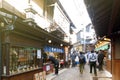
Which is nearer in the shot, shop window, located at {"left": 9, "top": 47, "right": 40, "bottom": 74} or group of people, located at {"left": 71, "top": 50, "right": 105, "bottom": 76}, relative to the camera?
shop window, located at {"left": 9, "top": 47, "right": 40, "bottom": 74}

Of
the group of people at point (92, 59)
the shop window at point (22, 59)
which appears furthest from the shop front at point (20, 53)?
the group of people at point (92, 59)

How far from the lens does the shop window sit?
12.2 m

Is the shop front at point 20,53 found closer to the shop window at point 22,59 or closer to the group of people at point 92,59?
the shop window at point 22,59

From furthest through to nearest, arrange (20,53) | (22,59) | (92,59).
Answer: (92,59) < (22,59) < (20,53)

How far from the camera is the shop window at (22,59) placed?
12214 mm

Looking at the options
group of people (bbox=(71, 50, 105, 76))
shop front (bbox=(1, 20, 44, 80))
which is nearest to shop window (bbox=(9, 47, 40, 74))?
shop front (bbox=(1, 20, 44, 80))

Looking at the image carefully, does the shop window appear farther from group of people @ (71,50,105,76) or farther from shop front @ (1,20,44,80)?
group of people @ (71,50,105,76)

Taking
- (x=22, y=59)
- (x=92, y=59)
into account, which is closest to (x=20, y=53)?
(x=22, y=59)

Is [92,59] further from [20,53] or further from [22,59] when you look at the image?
[20,53]

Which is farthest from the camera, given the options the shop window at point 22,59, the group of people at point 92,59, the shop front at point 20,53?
the group of people at point 92,59

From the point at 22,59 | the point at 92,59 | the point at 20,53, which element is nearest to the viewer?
the point at 20,53

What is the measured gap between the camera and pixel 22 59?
45.4 feet

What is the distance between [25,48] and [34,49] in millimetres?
1701

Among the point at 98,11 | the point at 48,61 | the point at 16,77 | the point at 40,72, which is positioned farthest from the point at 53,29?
the point at 98,11
